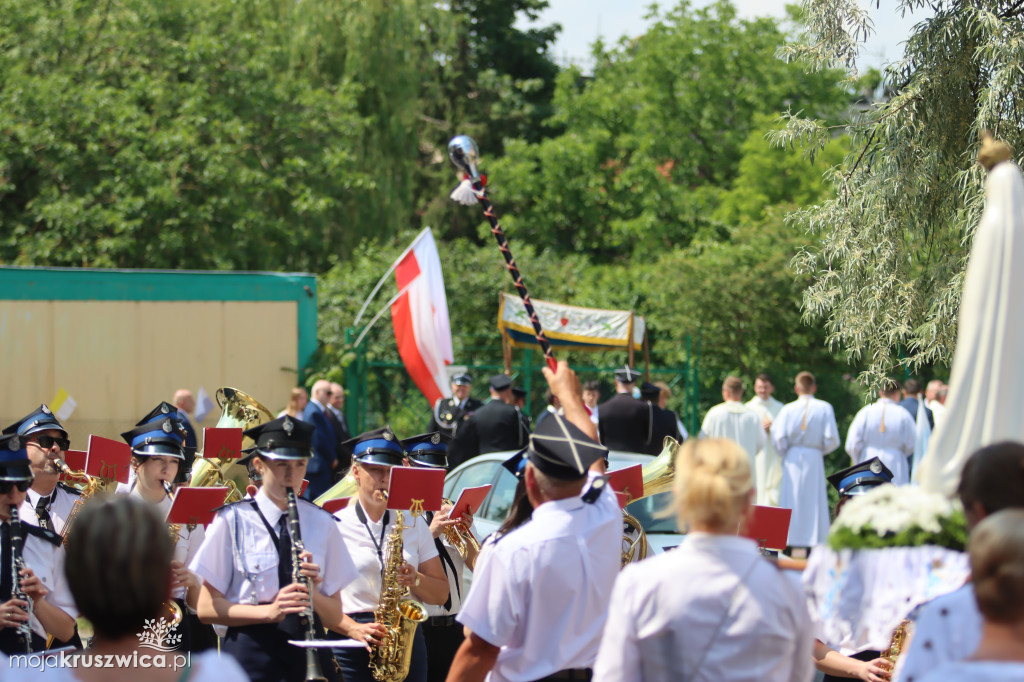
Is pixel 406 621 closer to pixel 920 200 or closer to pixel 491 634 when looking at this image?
pixel 491 634

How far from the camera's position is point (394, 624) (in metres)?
5.19

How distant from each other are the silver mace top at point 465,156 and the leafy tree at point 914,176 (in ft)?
10.6

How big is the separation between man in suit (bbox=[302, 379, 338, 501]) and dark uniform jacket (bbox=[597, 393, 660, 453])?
112 inches

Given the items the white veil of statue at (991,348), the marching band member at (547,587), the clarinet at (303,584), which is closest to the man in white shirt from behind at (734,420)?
the clarinet at (303,584)

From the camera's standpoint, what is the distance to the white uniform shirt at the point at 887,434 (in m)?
12.1

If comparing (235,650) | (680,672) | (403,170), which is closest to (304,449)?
(235,650)

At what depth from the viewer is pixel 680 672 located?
2820mm

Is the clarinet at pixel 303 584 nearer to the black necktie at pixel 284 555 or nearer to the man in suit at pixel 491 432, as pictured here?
the black necktie at pixel 284 555

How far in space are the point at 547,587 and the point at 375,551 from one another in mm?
1954

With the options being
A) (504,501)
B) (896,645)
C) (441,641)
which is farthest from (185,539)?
(896,645)

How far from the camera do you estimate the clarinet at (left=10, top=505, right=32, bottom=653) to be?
4.39 metres

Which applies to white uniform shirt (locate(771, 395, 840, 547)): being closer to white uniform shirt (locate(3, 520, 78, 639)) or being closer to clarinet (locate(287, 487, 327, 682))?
clarinet (locate(287, 487, 327, 682))

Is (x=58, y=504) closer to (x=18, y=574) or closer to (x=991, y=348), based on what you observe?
(x=18, y=574)

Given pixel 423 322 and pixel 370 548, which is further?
pixel 423 322
